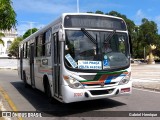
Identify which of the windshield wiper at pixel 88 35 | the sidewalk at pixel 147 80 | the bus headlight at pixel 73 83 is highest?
the windshield wiper at pixel 88 35

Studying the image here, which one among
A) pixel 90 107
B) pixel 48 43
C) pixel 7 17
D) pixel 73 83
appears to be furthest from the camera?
pixel 48 43

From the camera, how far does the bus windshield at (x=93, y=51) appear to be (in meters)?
8.84

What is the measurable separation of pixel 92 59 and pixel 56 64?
129cm

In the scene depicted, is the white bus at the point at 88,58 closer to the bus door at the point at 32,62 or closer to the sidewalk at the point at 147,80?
the bus door at the point at 32,62

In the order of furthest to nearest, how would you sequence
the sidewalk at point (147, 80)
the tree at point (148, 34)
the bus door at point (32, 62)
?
the tree at point (148, 34) < the sidewalk at point (147, 80) < the bus door at point (32, 62)

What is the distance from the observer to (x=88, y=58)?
8898mm

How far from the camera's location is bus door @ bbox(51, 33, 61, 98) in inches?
368

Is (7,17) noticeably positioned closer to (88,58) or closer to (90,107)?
(88,58)

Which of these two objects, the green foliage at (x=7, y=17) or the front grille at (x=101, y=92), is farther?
the green foliage at (x=7, y=17)

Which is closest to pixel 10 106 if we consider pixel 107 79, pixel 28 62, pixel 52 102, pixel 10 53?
pixel 52 102

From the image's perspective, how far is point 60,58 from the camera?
358 inches

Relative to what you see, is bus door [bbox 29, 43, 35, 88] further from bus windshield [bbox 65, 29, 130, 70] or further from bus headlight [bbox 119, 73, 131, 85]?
bus headlight [bbox 119, 73, 131, 85]

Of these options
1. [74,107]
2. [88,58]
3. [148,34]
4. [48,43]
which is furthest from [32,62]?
[148,34]

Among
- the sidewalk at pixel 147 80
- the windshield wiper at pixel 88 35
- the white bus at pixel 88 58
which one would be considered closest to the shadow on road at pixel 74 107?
the white bus at pixel 88 58
